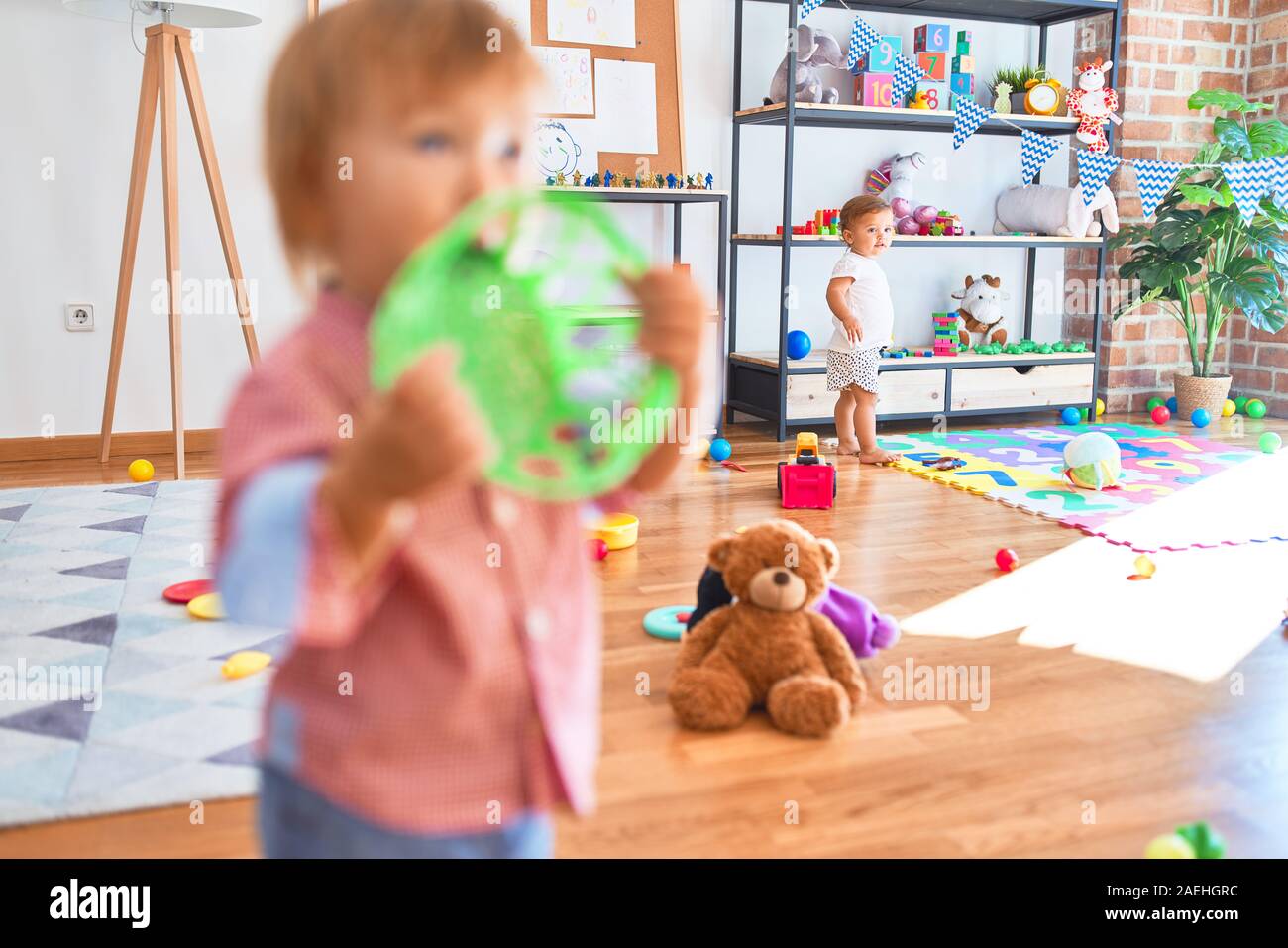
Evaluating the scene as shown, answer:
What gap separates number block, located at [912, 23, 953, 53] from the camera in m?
4.30

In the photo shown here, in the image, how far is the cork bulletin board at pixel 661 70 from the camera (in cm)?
407

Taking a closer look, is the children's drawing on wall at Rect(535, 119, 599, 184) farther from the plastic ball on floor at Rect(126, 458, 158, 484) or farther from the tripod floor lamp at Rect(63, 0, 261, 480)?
the plastic ball on floor at Rect(126, 458, 158, 484)

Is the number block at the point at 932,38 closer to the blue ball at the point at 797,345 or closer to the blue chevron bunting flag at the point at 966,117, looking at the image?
the blue chevron bunting flag at the point at 966,117

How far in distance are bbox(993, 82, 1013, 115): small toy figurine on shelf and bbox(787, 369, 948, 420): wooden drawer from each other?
107cm

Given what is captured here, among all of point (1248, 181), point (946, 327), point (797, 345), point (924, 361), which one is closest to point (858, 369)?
point (797, 345)

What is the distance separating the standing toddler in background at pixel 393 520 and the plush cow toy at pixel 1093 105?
4.23 meters

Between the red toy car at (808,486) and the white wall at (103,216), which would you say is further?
the white wall at (103,216)

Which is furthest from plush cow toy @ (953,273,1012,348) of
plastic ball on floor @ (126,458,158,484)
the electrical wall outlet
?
the electrical wall outlet

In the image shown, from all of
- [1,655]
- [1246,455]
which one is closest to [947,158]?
[1246,455]

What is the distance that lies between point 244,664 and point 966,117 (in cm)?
334

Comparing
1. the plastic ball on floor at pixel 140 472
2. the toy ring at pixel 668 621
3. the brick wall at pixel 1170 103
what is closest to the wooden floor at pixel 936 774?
the toy ring at pixel 668 621

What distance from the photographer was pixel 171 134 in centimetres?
309
